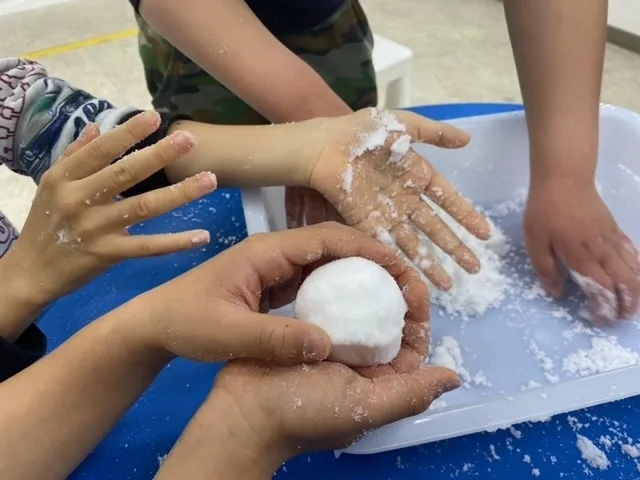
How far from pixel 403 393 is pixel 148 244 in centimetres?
21

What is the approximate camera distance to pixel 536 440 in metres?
0.47

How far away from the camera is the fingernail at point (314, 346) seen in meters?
→ 0.39

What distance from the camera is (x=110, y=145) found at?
48 cm

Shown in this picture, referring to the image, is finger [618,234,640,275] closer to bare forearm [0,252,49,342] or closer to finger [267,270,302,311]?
finger [267,270,302,311]

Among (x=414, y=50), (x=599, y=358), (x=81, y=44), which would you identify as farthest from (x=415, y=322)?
(x=81, y=44)

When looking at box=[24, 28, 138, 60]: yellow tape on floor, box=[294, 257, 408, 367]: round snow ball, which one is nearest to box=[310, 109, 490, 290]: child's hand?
box=[294, 257, 408, 367]: round snow ball

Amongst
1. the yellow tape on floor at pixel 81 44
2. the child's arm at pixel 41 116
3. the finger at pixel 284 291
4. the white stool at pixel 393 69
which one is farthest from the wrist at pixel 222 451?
the yellow tape on floor at pixel 81 44

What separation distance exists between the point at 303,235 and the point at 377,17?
1.65 meters

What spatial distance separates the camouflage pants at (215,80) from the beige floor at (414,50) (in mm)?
686

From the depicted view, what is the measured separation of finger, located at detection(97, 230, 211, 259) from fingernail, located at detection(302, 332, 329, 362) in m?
0.13

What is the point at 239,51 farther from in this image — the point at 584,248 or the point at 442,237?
the point at 584,248

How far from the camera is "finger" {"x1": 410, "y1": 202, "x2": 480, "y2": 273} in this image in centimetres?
58

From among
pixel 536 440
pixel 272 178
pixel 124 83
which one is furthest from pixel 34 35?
pixel 536 440

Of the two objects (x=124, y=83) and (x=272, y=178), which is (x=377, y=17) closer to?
(x=124, y=83)
